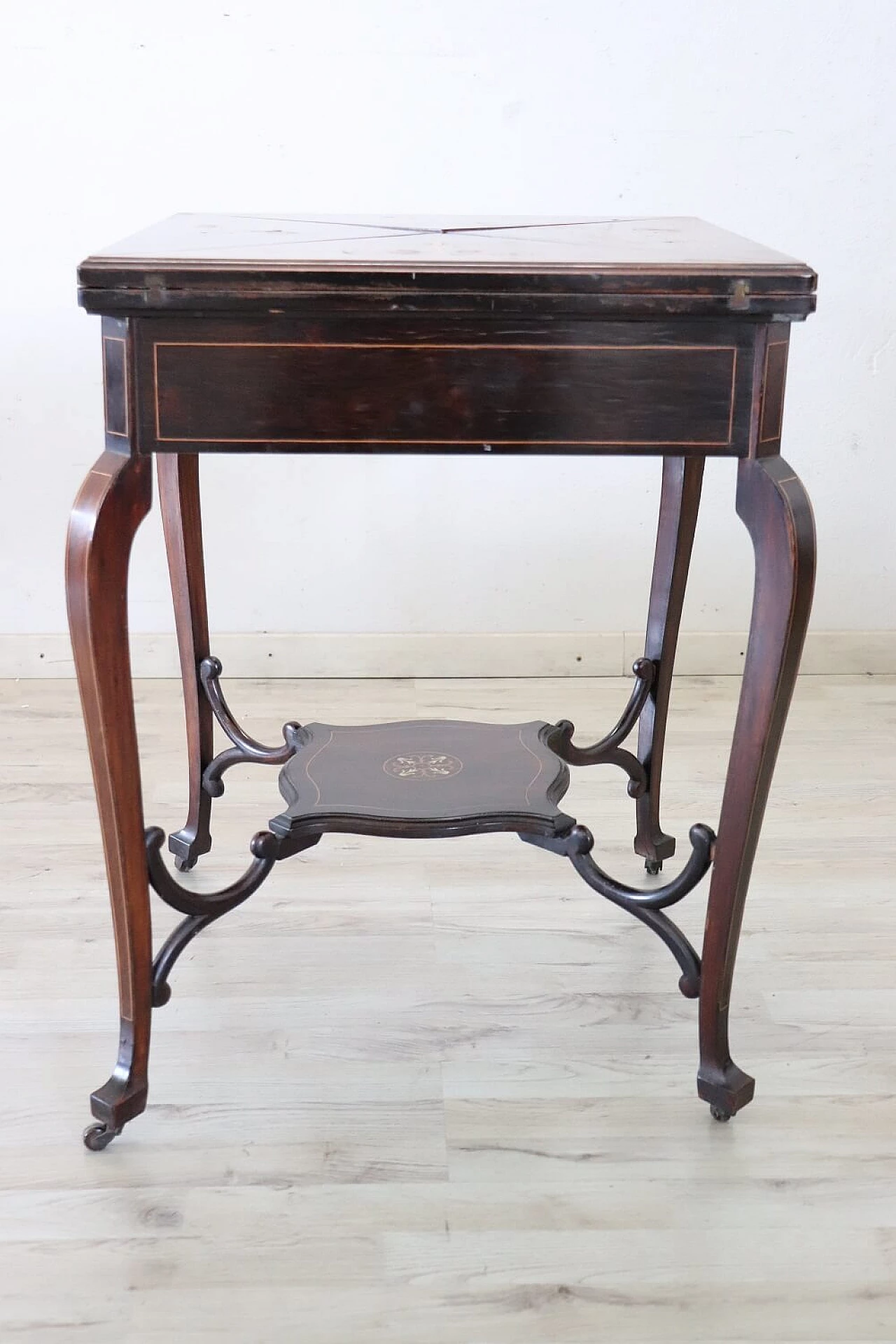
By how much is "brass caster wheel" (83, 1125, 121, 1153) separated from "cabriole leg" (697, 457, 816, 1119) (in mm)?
683

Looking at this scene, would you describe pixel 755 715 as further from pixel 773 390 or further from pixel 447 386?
pixel 447 386

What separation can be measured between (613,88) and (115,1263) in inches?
96.8

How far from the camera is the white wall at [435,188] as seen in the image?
2826 millimetres

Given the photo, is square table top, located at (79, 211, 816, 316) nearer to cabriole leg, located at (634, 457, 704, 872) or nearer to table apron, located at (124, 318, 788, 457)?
table apron, located at (124, 318, 788, 457)

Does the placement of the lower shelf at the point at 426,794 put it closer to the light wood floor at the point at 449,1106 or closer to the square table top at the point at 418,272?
the light wood floor at the point at 449,1106

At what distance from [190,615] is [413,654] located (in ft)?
3.71

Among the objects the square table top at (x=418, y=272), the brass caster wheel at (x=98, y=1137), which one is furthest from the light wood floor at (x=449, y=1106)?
the square table top at (x=418, y=272)

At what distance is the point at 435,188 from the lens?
2.91 m

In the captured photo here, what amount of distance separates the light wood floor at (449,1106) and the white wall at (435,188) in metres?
0.80

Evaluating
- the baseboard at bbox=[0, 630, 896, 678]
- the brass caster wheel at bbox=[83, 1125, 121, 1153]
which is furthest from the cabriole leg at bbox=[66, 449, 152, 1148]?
the baseboard at bbox=[0, 630, 896, 678]

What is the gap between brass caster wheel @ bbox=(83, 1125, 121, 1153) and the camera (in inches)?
59.9

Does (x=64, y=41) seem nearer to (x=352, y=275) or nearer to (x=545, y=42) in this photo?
(x=545, y=42)

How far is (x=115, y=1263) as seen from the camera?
135 cm

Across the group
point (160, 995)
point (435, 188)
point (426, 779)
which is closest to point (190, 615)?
point (426, 779)
